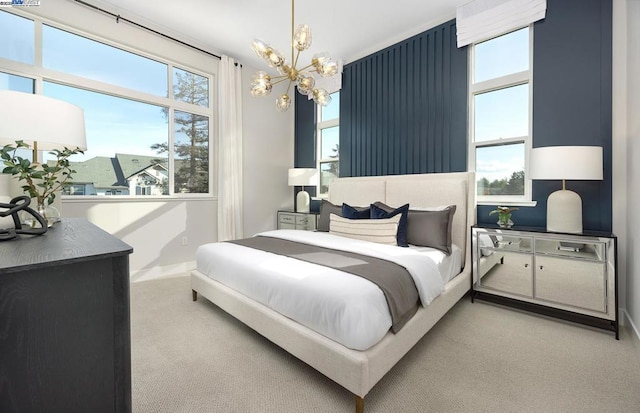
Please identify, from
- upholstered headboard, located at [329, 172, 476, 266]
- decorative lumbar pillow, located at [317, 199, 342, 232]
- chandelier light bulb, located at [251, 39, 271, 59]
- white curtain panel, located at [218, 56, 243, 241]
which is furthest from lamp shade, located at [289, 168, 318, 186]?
chandelier light bulb, located at [251, 39, 271, 59]

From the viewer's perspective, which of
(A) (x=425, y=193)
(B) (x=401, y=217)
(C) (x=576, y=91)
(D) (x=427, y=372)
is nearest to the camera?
(D) (x=427, y=372)

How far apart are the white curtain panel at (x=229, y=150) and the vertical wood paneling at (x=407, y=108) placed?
167 centimetres

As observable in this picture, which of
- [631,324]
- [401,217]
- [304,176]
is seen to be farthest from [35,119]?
[631,324]

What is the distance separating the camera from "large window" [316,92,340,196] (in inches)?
182

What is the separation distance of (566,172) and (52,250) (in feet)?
10.5

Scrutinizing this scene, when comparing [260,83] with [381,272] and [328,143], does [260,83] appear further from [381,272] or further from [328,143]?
[328,143]

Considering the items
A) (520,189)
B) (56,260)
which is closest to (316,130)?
(520,189)

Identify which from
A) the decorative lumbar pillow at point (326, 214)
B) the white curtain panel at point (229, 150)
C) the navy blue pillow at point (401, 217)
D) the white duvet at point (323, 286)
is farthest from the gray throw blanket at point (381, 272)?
the white curtain panel at point (229, 150)

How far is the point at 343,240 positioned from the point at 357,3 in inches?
104

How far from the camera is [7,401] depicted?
28.2 inches

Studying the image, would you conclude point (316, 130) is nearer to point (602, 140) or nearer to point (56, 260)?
point (602, 140)

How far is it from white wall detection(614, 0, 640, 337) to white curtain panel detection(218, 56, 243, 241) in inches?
168

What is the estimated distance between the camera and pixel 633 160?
7.00ft

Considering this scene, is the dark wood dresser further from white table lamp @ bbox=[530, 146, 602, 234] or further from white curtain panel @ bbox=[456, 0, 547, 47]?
white curtain panel @ bbox=[456, 0, 547, 47]
